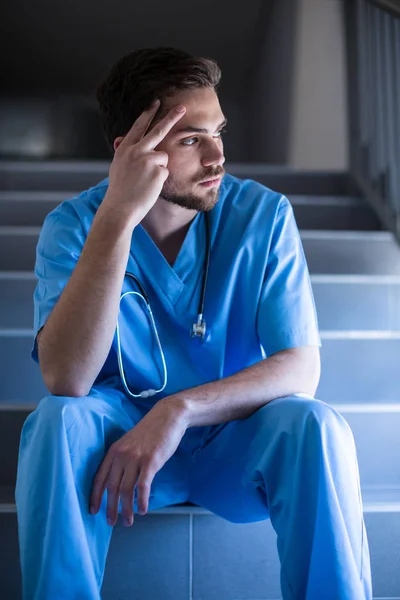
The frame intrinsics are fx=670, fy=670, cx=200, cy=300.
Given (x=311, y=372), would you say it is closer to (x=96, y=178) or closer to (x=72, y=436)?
(x=72, y=436)

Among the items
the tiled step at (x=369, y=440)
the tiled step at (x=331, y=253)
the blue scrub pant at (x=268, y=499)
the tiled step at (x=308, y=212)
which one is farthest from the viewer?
the tiled step at (x=308, y=212)

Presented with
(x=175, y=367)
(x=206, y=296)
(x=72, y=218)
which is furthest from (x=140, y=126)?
(x=175, y=367)

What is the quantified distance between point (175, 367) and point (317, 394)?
593 millimetres

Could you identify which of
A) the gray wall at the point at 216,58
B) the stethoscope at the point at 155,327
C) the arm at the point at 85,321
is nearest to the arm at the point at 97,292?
the arm at the point at 85,321

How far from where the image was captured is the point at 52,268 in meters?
1.18

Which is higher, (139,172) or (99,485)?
(139,172)

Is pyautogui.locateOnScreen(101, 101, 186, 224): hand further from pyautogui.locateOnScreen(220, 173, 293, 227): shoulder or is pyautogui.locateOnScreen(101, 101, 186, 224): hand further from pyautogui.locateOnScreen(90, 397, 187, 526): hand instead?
pyautogui.locateOnScreen(90, 397, 187, 526): hand

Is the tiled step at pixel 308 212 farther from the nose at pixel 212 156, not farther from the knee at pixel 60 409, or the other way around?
the knee at pixel 60 409

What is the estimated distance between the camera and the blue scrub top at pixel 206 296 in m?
1.19

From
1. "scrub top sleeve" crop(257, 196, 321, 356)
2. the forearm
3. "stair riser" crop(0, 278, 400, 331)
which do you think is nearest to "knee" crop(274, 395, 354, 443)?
the forearm

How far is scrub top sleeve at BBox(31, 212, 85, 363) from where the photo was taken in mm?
1147

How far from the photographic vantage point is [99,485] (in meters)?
0.93

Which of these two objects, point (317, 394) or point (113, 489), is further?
point (317, 394)

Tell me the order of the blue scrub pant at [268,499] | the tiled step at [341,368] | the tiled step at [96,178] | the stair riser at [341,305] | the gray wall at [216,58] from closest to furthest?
the blue scrub pant at [268,499] < the tiled step at [341,368] < the stair riser at [341,305] < the tiled step at [96,178] < the gray wall at [216,58]
